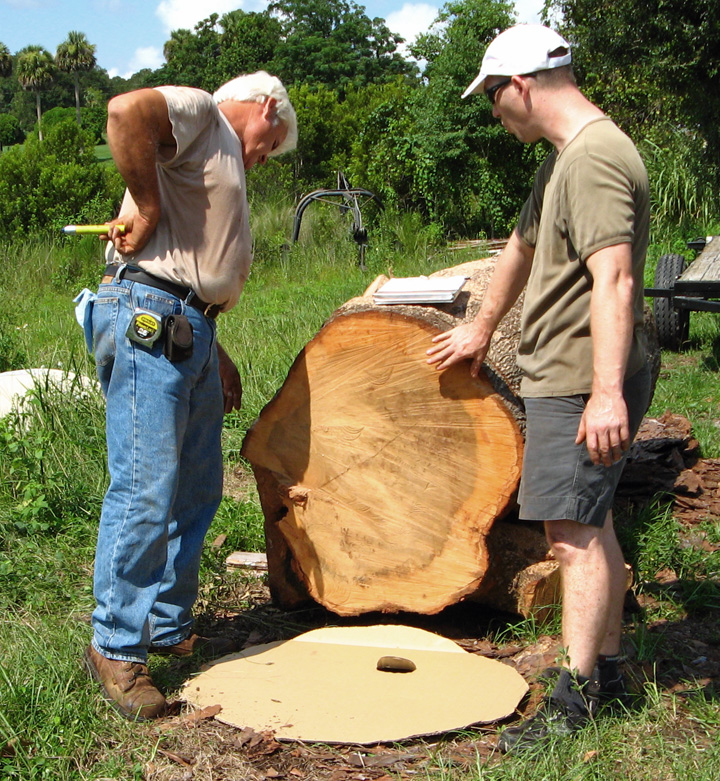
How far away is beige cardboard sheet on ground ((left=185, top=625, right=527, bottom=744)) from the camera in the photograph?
261 centimetres

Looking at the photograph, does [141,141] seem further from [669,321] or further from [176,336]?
[669,321]

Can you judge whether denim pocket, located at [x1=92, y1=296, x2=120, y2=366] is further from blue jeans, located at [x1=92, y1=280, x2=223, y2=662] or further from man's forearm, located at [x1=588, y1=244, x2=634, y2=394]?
man's forearm, located at [x1=588, y1=244, x2=634, y2=394]

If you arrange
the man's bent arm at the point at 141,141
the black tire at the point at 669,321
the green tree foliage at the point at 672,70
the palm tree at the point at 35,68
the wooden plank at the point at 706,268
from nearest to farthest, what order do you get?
the man's bent arm at the point at 141,141 < the wooden plank at the point at 706,268 < the black tire at the point at 669,321 < the green tree foliage at the point at 672,70 < the palm tree at the point at 35,68

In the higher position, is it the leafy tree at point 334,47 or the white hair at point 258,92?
the leafy tree at point 334,47

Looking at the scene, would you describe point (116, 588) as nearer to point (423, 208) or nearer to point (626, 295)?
point (626, 295)

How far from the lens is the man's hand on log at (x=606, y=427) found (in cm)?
227

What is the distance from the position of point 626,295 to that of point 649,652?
4.41 ft

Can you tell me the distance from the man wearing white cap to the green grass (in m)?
0.21

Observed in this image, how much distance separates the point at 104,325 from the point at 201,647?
3.95 ft

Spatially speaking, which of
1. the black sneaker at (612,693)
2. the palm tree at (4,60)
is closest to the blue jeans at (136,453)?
the black sneaker at (612,693)

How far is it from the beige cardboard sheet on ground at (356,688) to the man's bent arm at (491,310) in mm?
981

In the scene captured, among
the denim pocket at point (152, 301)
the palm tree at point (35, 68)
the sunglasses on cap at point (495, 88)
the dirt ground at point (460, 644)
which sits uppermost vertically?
the palm tree at point (35, 68)

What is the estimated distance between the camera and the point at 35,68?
73.4m

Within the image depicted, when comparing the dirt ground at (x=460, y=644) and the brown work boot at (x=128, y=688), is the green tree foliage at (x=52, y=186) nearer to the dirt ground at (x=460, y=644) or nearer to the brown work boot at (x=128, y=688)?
the dirt ground at (x=460, y=644)
